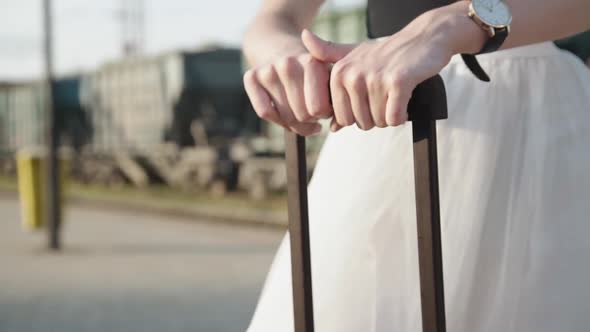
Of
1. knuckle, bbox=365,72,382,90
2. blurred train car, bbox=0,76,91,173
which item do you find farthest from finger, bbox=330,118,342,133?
blurred train car, bbox=0,76,91,173

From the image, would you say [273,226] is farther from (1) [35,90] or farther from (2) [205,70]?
(1) [35,90]

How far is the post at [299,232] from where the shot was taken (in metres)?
1.26

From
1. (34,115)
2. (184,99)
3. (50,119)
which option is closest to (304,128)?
(50,119)

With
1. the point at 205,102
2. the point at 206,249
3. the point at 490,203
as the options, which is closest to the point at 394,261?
the point at 490,203

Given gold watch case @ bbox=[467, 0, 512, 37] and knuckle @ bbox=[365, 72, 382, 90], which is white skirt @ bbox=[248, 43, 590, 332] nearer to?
gold watch case @ bbox=[467, 0, 512, 37]

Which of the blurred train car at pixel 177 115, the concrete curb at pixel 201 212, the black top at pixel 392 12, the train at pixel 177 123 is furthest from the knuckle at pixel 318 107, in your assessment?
the blurred train car at pixel 177 115

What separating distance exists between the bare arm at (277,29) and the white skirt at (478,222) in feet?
0.70

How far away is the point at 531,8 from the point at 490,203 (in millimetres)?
319

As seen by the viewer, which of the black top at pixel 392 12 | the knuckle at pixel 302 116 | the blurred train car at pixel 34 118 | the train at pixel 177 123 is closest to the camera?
the knuckle at pixel 302 116

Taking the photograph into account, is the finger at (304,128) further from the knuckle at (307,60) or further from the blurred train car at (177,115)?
the blurred train car at (177,115)

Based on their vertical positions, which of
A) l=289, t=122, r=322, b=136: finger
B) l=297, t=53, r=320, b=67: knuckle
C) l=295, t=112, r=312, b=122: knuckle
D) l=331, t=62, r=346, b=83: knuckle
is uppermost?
l=297, t=53, r=320, b=67: knuckle

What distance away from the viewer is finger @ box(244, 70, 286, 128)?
1200mm

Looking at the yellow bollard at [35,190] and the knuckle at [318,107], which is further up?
the knuckle at [318,107]

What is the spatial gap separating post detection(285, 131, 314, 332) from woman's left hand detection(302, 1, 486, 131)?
0.11 m
